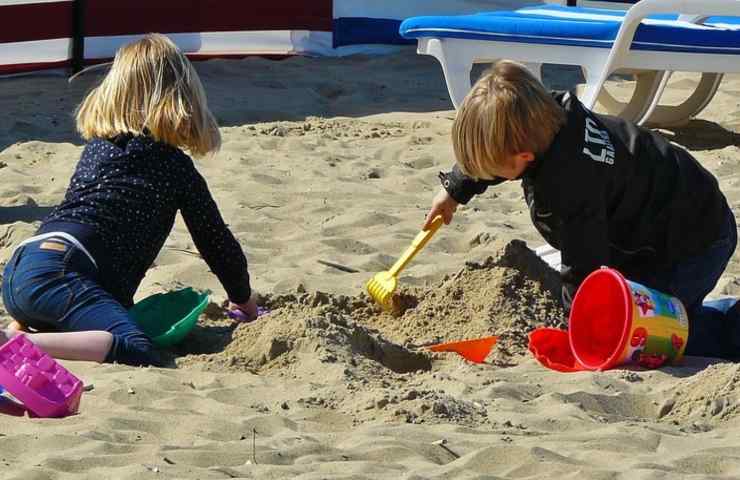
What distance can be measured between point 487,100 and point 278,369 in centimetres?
78

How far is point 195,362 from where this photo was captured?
3.20 meters

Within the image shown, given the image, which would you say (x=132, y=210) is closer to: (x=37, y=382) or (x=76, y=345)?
(x=76, y=345)

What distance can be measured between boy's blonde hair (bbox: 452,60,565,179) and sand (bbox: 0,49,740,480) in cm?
51

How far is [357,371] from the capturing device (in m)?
3.05

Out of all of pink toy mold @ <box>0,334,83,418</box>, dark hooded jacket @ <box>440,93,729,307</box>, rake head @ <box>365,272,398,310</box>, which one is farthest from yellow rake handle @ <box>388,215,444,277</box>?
pink toy mold @ <box>0,334,83,418</box>

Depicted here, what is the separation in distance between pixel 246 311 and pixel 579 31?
2667mm

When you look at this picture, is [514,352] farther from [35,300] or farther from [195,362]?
[35,300]

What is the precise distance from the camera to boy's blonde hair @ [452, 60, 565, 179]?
3143 mm

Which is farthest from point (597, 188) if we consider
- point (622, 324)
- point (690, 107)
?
point (690, 107)

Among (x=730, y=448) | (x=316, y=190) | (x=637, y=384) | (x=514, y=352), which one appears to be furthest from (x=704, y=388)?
(x=316, y=190)

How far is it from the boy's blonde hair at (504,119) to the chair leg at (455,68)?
2751mm

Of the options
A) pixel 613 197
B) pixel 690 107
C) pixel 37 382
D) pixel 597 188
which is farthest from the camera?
pixel 690 107

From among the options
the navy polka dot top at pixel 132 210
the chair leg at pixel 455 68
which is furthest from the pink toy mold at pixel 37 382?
the chair leg at pixel 455 68

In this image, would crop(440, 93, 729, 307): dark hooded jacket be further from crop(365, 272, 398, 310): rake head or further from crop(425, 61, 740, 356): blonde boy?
crop(365, 272, 398, 310): rake head
